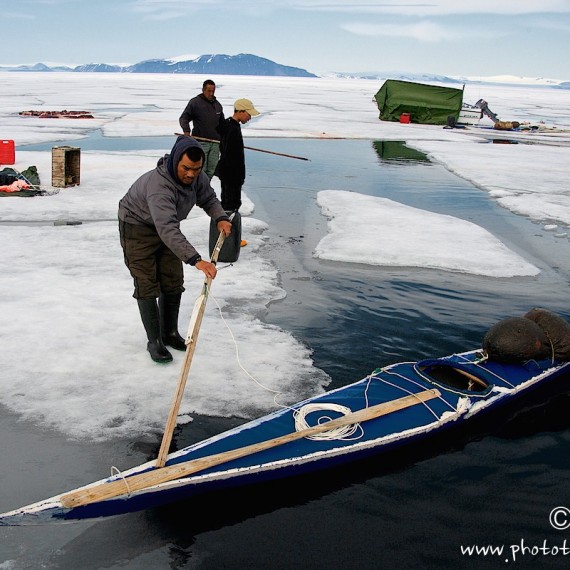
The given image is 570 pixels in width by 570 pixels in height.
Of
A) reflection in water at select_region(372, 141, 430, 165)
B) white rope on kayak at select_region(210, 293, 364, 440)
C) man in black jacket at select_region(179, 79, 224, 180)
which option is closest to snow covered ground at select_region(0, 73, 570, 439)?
white rope on kayak at select_region(210, 293, 364, 440)

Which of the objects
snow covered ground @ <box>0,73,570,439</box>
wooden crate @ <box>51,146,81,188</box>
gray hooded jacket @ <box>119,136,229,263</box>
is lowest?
snow covered ground @ <box>0,73,570,439</box>

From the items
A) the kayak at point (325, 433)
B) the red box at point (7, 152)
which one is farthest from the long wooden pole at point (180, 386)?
the red box at point (7, 152)

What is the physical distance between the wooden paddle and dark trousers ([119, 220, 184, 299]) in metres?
1.84

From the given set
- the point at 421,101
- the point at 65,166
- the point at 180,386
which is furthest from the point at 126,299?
the point at 421,101

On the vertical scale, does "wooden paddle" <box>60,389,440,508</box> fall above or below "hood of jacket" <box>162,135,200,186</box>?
below

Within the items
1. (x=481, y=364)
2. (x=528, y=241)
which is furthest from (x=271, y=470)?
(x=528, y=241)

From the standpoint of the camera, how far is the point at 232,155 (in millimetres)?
8008

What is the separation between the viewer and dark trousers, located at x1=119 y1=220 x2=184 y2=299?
489 centimetres

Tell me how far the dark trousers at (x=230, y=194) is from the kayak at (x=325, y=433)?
4032 mm

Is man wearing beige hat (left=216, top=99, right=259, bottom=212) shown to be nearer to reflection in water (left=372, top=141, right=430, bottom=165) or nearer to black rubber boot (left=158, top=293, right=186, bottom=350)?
black rubber boot (left=158, top=293, right=186, bottom=350)

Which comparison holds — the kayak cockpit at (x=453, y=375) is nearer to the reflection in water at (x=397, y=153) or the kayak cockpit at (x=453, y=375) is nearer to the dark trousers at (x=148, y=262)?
the dark trousers at (x=148, y=262)

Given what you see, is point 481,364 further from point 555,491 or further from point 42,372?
point 42,372

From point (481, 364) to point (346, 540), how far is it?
2.29 meters

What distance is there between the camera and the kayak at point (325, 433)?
10.7 feet
